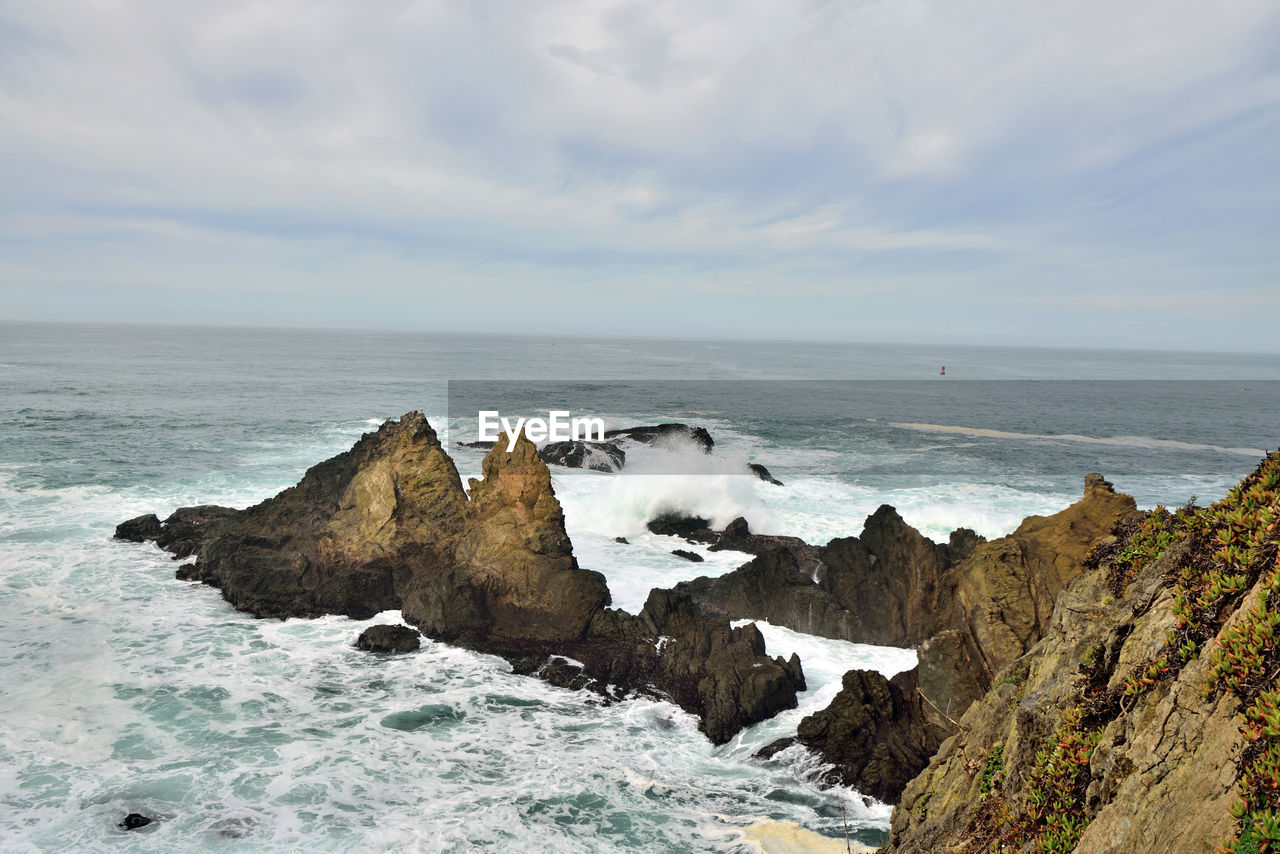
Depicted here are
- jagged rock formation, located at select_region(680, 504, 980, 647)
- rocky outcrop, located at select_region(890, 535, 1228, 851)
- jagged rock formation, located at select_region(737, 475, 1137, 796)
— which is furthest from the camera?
jagged rock formation, located at select_region(680, 504, 980, 647)

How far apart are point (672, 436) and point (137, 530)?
104ft

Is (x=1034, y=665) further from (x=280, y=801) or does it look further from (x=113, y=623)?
(x=113, y=623)

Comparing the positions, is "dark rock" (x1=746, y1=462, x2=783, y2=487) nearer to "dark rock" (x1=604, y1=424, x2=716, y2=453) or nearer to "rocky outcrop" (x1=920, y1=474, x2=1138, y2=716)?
"dark rock" (x1=604, y1=424, x2=716, y2=453)

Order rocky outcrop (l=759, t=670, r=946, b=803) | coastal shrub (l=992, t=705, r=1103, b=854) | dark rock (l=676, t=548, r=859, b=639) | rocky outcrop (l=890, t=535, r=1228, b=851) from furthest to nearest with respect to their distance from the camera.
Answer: dark rock (l=676, t=548, r=859, b=639)
rocky outcrop (l=759, t=670, r=946, b=803)
coastal shrub (l=992, t=705, r=1103, b=854)
rocky outcrop (l=890, t=535, r=1228, b=851)

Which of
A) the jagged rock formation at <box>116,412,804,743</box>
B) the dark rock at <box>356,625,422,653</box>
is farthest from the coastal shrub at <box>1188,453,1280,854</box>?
the dark rock at <box>356,625,422,653</box>

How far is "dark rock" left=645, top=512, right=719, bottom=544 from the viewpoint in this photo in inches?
1246

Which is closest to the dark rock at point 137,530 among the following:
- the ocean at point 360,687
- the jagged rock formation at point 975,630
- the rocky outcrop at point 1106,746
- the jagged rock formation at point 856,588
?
the ocean at point 360,687

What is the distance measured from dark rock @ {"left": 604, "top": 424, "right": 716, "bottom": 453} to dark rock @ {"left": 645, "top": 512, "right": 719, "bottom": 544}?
1521 cm

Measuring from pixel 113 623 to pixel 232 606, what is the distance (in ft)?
10.3

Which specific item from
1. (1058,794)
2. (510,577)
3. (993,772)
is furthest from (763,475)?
(1058,794)

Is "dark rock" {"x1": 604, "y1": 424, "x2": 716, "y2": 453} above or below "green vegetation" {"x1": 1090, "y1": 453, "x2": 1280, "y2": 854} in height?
below

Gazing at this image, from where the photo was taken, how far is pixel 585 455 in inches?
1810

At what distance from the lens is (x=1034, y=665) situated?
392 inches

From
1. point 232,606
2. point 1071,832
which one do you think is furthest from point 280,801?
point 1071,832
